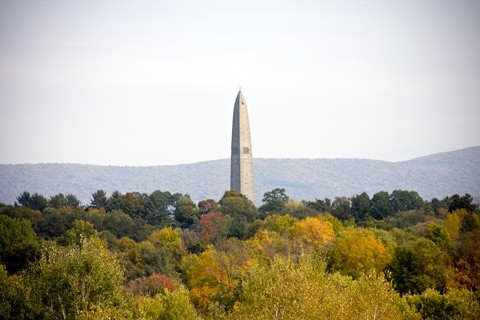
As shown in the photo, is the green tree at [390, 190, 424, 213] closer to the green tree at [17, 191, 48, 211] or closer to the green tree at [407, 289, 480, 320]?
the green tree at [17, 191, 48, 211]

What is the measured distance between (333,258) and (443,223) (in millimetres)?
21039

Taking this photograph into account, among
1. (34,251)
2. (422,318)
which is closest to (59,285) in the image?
(422,318)

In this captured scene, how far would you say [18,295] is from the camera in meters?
51.4

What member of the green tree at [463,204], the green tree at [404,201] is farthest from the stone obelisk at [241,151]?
the green tree at [463,204]

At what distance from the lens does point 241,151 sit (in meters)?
127

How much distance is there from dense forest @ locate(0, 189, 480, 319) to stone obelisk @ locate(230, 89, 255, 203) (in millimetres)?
5448

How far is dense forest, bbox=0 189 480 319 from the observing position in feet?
151

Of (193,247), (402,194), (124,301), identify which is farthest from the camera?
(402,194)

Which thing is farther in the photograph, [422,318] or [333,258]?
[333,258]

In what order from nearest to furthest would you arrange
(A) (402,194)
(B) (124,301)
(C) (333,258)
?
(B) (124,301), (C) (333,258), (A) (402,194)

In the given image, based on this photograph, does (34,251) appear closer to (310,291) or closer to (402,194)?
(310,291)

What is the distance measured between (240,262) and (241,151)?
56476 mm

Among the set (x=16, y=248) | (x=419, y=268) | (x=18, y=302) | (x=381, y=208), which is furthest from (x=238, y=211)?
(x=18, y=302)

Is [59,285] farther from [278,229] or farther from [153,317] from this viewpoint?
[278,229]
